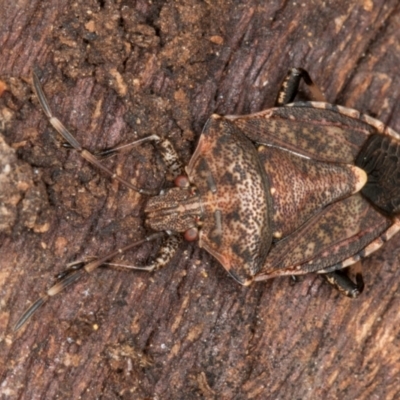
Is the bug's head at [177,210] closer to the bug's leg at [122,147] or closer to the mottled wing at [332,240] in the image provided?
the bug's leg at [122,147]

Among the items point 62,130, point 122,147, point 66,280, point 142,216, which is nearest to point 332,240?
point 142,216

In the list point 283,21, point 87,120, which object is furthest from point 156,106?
point 283,21

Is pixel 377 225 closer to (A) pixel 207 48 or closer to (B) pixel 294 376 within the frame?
(B) pixel 294 376

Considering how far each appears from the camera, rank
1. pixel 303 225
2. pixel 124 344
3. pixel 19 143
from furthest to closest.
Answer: pixel 303 225 < pixel 124 344 < pixel 19 143

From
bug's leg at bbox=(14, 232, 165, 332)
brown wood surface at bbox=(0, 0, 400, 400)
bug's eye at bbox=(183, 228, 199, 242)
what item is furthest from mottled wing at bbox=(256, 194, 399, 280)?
bug's leg at bbox=(14, 232, 165, 332)

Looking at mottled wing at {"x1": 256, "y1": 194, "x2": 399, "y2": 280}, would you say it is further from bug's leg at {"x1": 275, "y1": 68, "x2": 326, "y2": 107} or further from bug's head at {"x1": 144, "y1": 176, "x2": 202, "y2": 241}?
bug's leg at {"x1": 275, "y1": 68, "x2": 326, "y2": 107}

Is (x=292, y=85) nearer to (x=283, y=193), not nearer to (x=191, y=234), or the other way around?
(x=283, y=193)

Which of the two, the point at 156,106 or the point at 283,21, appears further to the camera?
the point at 283,21

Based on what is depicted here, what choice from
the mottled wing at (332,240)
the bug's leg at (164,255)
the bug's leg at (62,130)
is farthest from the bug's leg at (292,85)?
the bug's leg at (62,130)
